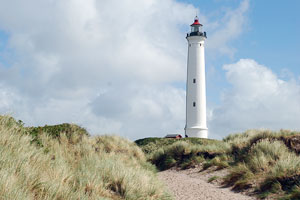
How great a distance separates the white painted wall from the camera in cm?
3906

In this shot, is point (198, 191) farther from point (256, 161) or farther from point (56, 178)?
point (56, 178)

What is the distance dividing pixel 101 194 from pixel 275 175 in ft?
23.9

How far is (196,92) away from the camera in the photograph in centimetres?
3934

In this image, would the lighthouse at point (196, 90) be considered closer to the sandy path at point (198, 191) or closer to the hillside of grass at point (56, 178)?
the sandy path at point (198, 191)

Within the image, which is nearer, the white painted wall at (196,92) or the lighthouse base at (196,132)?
the lighthouse base at (196,132)

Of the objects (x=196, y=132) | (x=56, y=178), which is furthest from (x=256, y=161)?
(x=196, y=132)

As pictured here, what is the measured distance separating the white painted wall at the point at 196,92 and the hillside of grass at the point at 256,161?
14523 mm

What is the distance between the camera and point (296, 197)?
10039 mm

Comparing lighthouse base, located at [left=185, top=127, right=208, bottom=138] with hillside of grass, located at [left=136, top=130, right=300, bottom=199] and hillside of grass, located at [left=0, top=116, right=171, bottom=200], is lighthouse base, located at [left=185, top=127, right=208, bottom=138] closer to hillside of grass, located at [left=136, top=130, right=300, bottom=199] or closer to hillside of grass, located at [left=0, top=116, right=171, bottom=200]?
hillside of grass, located at [left=136, top=130, right=300, bottom=199]

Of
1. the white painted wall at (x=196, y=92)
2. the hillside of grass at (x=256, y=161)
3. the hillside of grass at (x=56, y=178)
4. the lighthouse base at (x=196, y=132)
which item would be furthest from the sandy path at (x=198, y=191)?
the white painted wall at (x=196, y=92)

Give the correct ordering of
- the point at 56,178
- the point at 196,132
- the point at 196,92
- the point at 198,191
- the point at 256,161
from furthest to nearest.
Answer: the point at 196,92
the point at 196,132
the point at 256,161
the point at 198,191
the point at 56,178

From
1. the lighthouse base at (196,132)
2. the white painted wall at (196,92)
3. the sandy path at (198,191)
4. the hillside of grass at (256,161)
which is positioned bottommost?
the sandy path at (198,191)

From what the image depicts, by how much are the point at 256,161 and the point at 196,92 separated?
84.5 feet

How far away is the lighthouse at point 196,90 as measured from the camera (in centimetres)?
3909
